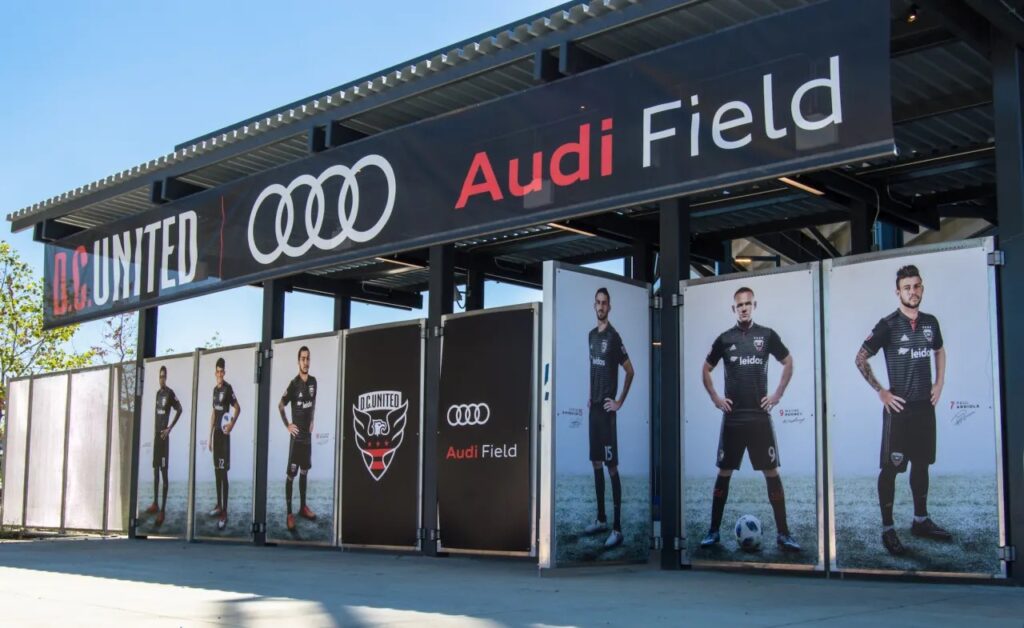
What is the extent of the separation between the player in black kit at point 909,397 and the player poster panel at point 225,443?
8.90 metres

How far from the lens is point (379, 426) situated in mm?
13594

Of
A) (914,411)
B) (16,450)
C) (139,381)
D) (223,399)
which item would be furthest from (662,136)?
(16,450)

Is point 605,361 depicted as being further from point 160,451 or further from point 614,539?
point 160,451

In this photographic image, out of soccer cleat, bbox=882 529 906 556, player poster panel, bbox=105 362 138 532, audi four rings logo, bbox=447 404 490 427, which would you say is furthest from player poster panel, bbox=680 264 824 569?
player poster panel, bbox=105 362 138 532

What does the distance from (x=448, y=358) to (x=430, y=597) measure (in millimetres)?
4835

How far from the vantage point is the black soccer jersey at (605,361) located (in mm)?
10789

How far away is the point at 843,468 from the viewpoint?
982 cm

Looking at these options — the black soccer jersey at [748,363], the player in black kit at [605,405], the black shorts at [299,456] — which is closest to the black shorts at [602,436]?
the player in black kit at [605,405]

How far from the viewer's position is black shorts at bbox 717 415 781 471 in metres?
10.3

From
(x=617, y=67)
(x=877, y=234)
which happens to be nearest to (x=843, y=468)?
(x=617, y=67)

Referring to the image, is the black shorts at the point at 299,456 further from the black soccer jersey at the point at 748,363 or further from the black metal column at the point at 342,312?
the black soccer jersey at the point at 748,363

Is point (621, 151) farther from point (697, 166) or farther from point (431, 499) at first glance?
point (431, 499)

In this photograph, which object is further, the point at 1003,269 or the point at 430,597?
the point at 1003,269

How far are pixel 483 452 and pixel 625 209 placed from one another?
356 centimetres
